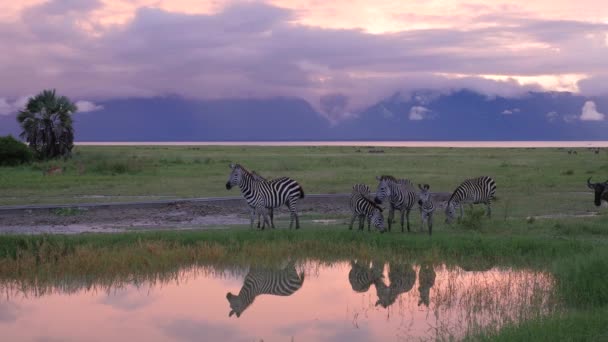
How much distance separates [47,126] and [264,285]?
1576 inches

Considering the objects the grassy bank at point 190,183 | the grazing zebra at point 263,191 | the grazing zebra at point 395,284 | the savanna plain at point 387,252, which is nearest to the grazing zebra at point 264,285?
the savanna plain at point 387,252

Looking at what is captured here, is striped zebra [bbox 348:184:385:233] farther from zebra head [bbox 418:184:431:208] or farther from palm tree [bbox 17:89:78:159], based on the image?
palm tree [bbox 17:89:78:159]

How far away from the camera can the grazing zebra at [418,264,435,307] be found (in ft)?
40.0

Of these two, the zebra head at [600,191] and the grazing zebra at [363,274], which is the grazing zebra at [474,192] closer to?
the zebra head at [600,191]

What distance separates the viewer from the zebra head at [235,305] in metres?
11.6

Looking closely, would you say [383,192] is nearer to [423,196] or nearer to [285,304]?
[423,196]

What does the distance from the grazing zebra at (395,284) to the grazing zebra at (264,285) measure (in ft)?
5.51

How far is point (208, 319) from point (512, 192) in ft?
68.5

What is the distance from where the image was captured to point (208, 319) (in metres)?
11.2

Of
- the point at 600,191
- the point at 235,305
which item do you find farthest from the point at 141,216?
the point at 600,191

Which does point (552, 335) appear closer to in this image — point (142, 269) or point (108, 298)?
point (108, 298)

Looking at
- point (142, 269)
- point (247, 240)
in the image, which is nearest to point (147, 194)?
point (247, 240)

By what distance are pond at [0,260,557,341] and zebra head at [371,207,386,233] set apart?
2697 mm

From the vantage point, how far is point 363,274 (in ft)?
47.1
